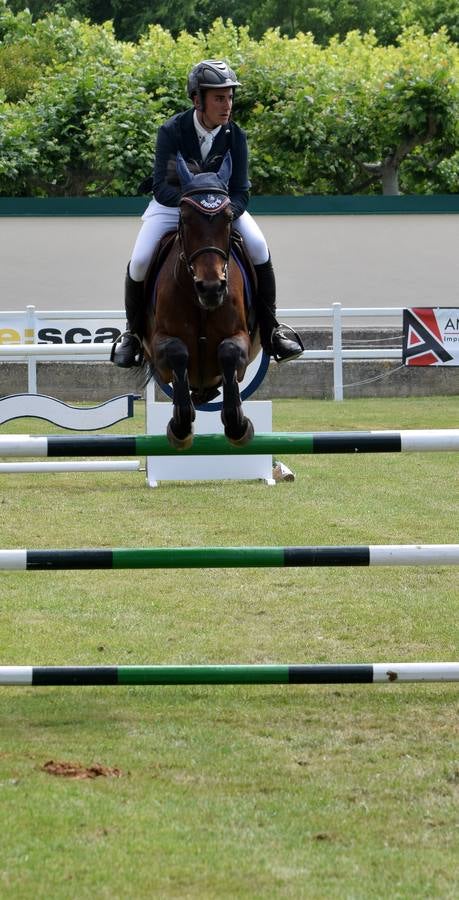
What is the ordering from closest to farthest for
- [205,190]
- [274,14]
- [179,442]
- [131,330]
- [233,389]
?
[179,442] < [205,190] < [233,389] < [131,330] < [274,14]

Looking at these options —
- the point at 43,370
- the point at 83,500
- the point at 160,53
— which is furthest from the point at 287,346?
the point at 160,53

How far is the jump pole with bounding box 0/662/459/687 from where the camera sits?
14.8ft

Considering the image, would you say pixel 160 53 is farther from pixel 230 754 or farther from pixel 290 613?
pixel 230 754

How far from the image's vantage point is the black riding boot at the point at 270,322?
20.3 feet

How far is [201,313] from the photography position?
5586mm

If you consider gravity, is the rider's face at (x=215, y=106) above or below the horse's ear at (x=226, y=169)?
above

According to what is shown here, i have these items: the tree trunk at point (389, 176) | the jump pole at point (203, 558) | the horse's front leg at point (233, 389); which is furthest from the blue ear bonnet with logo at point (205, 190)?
the tree trunk at point (389, 176)

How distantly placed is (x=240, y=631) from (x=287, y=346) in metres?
1.45

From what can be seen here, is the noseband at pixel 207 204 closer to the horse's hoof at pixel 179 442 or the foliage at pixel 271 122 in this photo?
the horse's hoof at pixel 179 442

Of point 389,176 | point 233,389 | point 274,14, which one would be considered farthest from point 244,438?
point 274,14

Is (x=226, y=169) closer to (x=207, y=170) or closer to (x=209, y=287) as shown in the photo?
(x=207, y=170)

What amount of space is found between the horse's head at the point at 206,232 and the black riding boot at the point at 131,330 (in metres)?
1.00

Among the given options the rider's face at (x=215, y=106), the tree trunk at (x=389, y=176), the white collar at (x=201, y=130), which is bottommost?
the tree trunk at (x=389, y=176)

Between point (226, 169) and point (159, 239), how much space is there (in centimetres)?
80
